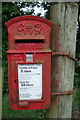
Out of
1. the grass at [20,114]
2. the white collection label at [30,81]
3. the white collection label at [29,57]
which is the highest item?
the white collection label at [29,57]

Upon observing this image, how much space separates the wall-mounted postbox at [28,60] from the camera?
1659 mm

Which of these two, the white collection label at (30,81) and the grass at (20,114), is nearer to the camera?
the white collection label at (30,81)

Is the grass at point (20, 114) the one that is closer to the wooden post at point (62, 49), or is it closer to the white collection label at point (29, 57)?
the wooden post at point (62, 49)

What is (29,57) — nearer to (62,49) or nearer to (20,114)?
(62,49)

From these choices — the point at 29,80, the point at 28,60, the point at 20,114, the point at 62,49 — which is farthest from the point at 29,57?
the point at 20,114

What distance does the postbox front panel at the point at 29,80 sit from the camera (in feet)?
5.46

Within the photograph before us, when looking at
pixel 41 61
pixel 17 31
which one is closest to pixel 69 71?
pixel 41 61

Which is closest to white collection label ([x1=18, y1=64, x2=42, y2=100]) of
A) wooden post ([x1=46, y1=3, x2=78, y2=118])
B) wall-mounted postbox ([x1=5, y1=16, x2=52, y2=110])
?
wall-mounted postbox ([x1=5, y1=16, x2=52, y2=110])

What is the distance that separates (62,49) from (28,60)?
15.6 inches

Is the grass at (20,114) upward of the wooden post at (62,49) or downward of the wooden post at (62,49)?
downward

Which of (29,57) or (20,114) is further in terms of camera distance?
(20,114)

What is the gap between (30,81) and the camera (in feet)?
5.59

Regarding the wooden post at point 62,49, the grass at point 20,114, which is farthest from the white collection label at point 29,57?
the grass at point 20,114

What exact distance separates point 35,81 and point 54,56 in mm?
357
